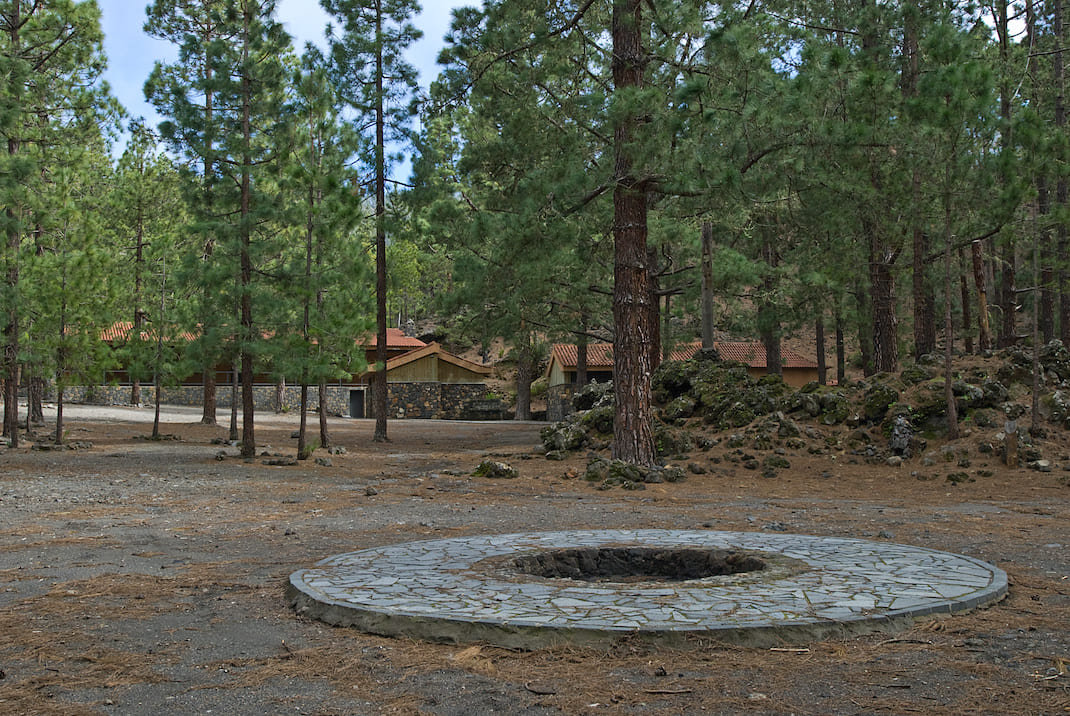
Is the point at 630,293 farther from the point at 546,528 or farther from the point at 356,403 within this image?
the point at 356,403

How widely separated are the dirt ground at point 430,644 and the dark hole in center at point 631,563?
1.85 metres

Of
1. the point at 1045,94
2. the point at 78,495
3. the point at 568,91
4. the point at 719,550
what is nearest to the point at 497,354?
the point at 1045,94

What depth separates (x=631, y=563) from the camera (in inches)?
256

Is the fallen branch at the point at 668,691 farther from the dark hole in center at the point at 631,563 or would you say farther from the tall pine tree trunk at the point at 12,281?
the tall pine tree trunk at the point at 12,281

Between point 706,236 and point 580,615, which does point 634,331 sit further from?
point 580,615

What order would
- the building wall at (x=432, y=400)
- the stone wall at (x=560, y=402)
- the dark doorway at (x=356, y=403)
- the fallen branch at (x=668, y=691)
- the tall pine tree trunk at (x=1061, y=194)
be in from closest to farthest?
the fallen branch at (x=668, y=691), the tall pine tree trunk at (x=1061, y=194), the stone wall at (x=560, y=402), the building wall at (x=432, y=400), the dark doorway at (x=356, y=403)

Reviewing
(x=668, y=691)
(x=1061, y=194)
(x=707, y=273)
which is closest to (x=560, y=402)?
(x=707, y=273)

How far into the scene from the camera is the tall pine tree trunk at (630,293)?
1329 centimetres

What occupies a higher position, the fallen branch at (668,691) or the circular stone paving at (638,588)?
the circular stone paving at (638,588)

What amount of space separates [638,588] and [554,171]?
955cm

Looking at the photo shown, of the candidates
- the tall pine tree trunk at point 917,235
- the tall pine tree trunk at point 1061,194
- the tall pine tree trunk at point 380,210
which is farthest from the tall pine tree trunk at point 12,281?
the tall pine tree trunk at point 1061,194

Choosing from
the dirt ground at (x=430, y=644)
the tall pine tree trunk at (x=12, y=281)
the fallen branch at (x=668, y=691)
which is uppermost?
the tall pine tree trunk at (x=12, y=281)

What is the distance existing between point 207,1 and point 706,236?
42.0ft

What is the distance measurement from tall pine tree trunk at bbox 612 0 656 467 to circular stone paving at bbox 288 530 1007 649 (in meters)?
6.28
